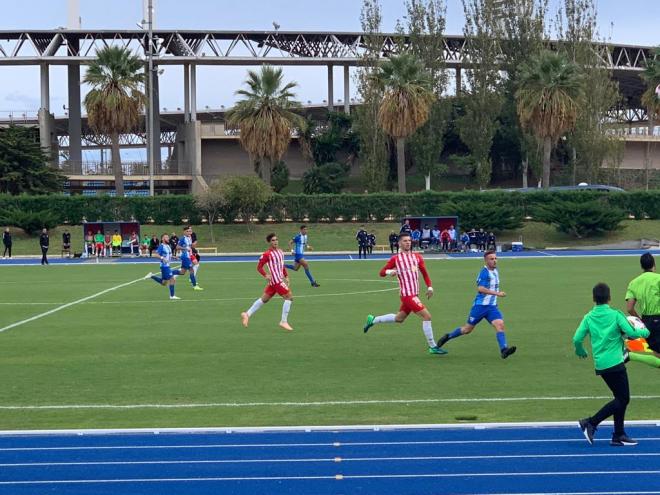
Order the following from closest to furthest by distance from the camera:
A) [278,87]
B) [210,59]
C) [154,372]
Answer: [154,372], [278,87], [210,59]

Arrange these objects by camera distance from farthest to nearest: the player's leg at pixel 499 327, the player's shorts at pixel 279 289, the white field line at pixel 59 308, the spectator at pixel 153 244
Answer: the spectator at pixel 153 244 < the white field line at pixel 59 308 < the player's shorts at pixel 279 289 < the player's leg at pixel 499 327

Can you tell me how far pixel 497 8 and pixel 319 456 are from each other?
251 feet

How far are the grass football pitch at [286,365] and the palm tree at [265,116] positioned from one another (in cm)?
4107

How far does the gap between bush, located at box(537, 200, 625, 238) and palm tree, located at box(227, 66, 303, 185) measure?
19367mm

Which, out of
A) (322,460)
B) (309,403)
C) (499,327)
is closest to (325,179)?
(499,327)

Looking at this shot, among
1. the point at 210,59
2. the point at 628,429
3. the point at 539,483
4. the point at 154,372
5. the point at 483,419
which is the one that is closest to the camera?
the point at 539,483

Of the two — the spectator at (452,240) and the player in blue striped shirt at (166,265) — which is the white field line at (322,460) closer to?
the player in blue striped shirt at (166,265)

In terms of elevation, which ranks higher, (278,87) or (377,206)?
(278,87)

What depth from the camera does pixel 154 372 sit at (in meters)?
15.8

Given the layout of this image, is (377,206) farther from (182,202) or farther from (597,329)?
(597,329)

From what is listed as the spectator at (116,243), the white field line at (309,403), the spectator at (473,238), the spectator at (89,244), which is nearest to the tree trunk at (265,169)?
the spectator at (116,243)

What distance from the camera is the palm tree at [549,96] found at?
6819cm

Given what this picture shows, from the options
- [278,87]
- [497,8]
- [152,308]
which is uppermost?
[497,8]

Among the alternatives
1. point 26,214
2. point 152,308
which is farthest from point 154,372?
point 26,214
